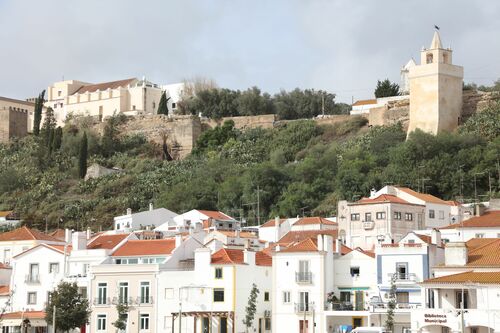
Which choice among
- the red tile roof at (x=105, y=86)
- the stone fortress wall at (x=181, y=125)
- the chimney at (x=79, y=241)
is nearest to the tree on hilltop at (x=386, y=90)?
the stone fortress wall at (x=181, y=125)

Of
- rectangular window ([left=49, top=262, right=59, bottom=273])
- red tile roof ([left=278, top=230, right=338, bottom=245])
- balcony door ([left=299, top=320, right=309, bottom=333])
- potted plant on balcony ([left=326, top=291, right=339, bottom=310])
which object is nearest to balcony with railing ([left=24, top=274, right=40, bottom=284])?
rectangular window ([left=49, top=262, right=59, bottom=273])

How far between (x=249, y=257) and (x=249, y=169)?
4484cm

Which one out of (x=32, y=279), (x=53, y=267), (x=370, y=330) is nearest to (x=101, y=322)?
(x=53, y=267)

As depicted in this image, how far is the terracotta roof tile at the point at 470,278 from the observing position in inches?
1948

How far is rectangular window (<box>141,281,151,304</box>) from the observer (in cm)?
6175

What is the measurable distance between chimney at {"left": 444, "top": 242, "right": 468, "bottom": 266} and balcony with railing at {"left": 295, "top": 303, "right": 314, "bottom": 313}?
333 inches

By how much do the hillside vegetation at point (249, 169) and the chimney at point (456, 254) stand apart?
1519 inches

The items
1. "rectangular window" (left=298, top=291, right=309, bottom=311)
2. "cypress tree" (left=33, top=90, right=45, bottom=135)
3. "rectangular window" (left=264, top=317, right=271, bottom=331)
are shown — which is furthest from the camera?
"cypress tree" (left=33, top=90, right=45, bottom=135)

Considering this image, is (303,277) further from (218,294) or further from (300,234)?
(300,234)

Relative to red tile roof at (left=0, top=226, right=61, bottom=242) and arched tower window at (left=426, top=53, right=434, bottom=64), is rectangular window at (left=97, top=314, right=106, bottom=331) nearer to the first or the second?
red tile roof at (left=0, top=226, right=61, bottom=242)

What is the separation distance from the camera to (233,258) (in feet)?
200

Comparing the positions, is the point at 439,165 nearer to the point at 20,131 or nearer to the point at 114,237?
the point at 114,237

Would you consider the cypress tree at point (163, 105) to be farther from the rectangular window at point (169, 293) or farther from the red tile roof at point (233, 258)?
the rectangular window at point (169, 293)

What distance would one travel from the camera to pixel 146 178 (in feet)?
378
